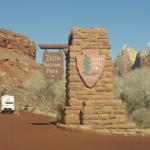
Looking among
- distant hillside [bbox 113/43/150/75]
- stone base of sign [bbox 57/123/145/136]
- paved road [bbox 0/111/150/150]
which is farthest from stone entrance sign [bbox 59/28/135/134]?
distant hillside [bbox 113/43/150/75]

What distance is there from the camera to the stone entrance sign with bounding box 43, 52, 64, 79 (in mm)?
18916

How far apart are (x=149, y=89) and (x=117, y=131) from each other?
15636 mm

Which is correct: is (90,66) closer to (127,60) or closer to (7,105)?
(7,105)

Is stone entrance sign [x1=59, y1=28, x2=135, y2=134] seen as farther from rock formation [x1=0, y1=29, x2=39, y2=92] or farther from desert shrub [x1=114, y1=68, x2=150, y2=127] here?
rock formation [x1=0, y1=29, x2=39, y2=92]

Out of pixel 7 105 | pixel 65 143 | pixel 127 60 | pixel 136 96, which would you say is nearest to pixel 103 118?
pixel 65 143

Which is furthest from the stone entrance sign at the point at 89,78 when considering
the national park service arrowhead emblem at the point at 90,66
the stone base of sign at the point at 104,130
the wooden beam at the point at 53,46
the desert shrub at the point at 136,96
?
the desert shrub at the point at 136,96

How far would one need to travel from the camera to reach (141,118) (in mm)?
23203

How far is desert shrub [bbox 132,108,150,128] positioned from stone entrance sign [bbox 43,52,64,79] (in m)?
6.39

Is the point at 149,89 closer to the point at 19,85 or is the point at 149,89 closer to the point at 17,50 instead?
the point at 19,85

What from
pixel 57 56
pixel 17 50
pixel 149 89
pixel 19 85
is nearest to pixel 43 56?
pixel 57 56

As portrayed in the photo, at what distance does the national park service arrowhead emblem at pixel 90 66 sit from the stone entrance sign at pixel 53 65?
240cm

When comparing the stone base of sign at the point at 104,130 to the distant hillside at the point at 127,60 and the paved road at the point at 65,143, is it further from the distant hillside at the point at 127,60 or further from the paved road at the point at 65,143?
the distant hillside at the point at 127,60

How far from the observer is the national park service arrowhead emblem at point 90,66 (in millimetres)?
16734

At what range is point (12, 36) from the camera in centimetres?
10375
